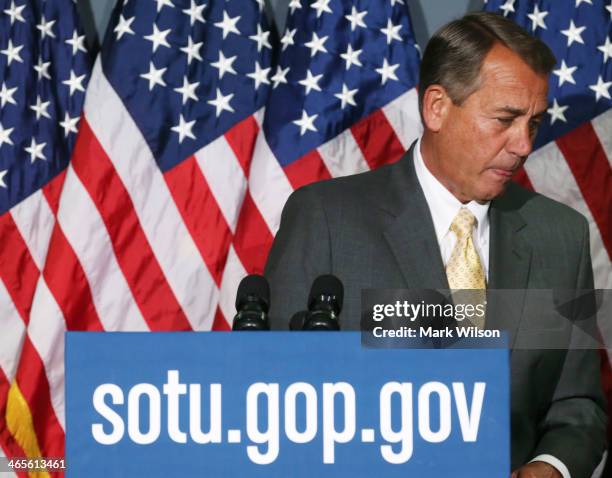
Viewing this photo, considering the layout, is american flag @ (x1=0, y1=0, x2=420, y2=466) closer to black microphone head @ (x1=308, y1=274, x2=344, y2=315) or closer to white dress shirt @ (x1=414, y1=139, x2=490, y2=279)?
white dress shirt @ (x1=414, y1=139, x2=490, y2=279)

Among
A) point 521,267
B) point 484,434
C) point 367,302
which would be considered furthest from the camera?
point 521,267

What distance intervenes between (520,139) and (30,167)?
163cm

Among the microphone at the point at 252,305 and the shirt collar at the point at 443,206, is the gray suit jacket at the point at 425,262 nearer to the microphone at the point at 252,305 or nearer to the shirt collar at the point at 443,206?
the shirt collar at the point at 443,206

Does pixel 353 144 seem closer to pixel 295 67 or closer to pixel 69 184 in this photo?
pixel 295 67

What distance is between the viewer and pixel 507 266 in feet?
6.34

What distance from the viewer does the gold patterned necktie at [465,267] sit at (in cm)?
188

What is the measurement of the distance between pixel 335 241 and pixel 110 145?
118 cm

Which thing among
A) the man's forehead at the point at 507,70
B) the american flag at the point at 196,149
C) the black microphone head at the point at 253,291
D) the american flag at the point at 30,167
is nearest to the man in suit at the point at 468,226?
the man's forehead at the point at 507,70

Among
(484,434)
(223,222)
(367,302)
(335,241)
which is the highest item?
(223,222)

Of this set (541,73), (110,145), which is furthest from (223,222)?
(541,73)

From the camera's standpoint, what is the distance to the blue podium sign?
126cm

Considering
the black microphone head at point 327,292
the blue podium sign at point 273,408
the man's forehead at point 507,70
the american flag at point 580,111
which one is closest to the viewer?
the blue podium sign at point 273,408

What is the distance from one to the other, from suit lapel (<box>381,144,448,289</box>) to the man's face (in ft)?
0.26

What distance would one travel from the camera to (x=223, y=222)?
2959 millimetres
